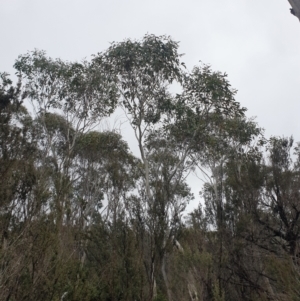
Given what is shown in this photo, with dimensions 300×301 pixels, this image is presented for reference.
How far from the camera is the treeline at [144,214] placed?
681 cm

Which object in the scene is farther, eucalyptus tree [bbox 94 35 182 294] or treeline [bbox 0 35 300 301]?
eucalyptus tree [bbox 94 35 182 294]

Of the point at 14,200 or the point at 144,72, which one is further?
the point at 144,72

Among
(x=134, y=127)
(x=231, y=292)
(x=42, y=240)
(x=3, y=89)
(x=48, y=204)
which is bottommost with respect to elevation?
(x=231, y=292)

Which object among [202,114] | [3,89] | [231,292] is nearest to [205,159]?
[202,114]

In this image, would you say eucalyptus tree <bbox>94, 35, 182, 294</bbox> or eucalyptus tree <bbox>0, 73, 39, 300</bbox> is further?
eucalyptus tree <bbox>94, 35, 182, 294</bbox>

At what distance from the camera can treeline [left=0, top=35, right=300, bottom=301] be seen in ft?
22.4

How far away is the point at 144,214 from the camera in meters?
8.32

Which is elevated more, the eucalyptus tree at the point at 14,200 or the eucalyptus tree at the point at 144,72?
the eucalyptus tree at the point at 144,72

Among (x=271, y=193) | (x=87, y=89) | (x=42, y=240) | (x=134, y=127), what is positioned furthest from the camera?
(x=87, y=89)

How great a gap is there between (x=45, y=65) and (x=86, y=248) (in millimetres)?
10125

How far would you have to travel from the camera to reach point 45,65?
18062mm

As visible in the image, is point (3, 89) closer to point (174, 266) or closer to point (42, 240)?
point (42, 240)

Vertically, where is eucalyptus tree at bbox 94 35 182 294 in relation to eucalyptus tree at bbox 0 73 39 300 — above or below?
above

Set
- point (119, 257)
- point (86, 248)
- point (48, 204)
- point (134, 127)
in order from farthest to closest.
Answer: point (134, 127) → point (86, 248) → point (119, 257) → point (48, 204)
